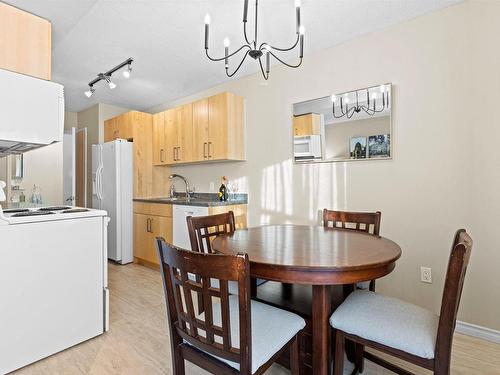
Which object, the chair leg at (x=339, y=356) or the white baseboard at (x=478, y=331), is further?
the white baseboard at (x=478, y=331)

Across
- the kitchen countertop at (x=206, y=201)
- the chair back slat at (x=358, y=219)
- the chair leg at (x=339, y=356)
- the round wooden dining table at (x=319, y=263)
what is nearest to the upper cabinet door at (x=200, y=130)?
the kitchen countertop at (x=206, y=201)

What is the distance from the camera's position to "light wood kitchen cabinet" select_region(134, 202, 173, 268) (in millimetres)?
3641

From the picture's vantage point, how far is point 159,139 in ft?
14.0

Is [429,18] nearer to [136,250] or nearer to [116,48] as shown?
[116,48]

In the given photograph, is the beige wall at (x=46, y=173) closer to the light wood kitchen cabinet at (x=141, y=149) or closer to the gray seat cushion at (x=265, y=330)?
the light wood kitchen cabinet at (x=141, y=149)

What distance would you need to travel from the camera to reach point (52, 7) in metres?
2.11

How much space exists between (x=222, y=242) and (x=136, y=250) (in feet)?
9.39

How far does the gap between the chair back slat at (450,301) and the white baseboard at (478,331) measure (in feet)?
4.52

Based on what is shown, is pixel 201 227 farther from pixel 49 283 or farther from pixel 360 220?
pixel 360 220

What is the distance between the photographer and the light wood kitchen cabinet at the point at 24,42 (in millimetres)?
1885

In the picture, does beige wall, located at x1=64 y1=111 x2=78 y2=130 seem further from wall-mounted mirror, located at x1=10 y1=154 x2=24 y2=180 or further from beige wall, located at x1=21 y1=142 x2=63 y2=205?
wall-mounted mirror, located at x1=10 y1=154 x2=24 y2=180

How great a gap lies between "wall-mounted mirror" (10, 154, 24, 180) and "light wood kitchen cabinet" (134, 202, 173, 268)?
1527 millimetres

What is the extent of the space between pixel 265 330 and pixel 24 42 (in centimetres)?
243

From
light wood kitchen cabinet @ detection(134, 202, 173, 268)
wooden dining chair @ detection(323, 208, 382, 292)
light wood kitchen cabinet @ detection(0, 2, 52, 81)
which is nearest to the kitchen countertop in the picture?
light wood kitchen cabinet @ detection(134, 202, 173, 268)
